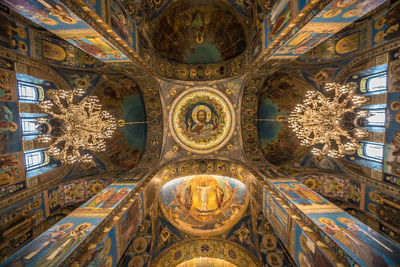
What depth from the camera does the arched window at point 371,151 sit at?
789cm

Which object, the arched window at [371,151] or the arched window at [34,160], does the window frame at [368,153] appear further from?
the arched window at [34,160]

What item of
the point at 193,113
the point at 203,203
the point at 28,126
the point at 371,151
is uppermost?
the point at 193,113

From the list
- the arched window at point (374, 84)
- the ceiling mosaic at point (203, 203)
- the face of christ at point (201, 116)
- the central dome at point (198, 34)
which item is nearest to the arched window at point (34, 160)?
the ceiling mosaic at point (203, 203)

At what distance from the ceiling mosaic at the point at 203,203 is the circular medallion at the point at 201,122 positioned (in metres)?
2.74

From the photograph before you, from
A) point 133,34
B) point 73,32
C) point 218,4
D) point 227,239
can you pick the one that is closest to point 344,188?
point 227,239

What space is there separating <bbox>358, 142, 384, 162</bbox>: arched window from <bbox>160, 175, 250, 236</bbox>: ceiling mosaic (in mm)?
6539

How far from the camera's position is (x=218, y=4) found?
368 inches

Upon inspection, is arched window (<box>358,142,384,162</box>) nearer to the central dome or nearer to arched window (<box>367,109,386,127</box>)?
arched window (<box>367,109,386,127</box>)

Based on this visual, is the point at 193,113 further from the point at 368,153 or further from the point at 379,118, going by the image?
the point at 368,153

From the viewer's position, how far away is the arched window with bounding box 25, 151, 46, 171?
8266 mm

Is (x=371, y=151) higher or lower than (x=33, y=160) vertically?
higher

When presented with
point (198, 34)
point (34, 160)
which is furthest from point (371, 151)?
point (34, 160)

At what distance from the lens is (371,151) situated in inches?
328

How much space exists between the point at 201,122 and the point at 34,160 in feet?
31.3
